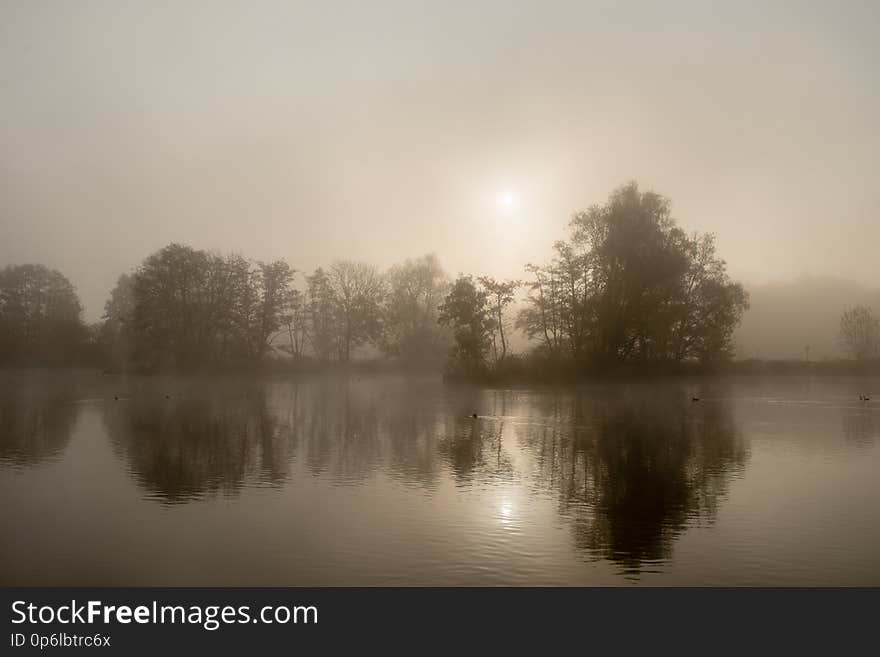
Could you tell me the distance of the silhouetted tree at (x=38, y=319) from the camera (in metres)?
99.8

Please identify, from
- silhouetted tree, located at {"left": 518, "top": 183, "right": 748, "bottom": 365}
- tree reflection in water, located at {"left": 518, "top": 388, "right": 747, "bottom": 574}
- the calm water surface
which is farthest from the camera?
silhouetted tree, located at {"left": 518, "top": 183, "right": 748, "bottom": 365}

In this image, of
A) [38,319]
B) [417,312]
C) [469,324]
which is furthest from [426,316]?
[38,319]

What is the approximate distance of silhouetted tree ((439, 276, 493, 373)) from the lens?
3290 inches

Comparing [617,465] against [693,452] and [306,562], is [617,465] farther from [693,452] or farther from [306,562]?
[306,562]

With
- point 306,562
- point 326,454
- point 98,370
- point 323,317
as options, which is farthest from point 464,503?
point 98,370

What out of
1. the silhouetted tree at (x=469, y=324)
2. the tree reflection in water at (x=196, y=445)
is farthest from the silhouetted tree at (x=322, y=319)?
the tree reflection in water at (x=196, y=445)

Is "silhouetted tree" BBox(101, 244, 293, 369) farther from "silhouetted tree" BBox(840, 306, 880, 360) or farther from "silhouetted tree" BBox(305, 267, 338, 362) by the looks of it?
"silhouetted tree" BBox(840, 306, 880, 360)

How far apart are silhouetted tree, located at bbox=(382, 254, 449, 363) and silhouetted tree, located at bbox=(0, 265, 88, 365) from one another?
44.8 metres

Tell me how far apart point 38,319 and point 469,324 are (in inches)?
2462

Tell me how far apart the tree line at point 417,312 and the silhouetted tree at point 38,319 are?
196mm

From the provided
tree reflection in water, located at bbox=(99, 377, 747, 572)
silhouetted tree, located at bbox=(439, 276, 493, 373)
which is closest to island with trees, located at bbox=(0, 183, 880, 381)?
silhouetted tree, located at bbox=(439, 276, 493, 373)

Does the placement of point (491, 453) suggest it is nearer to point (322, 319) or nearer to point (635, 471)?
point (635, 471)
